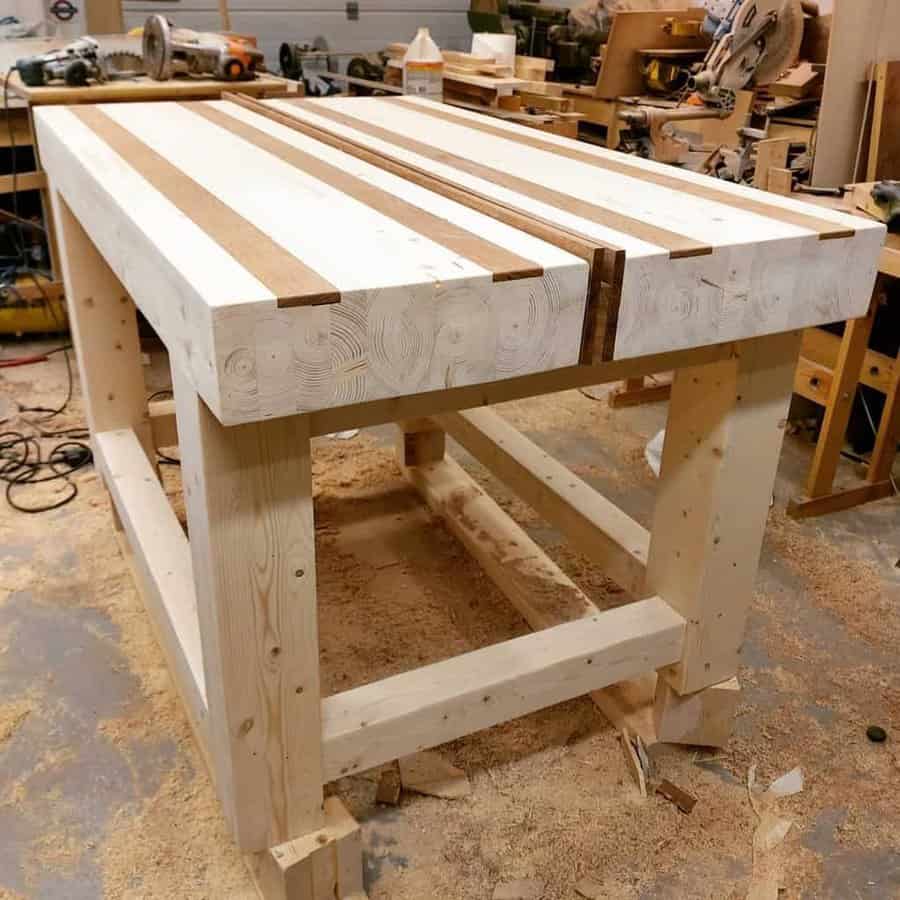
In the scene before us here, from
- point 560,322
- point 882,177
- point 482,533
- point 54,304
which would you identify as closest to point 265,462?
point 560,322

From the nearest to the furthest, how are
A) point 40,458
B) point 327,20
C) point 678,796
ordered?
1. point 678,796
2. point 40,458
3. point 327,20

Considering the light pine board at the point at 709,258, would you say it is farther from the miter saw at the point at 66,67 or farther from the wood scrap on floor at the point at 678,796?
the miter saw at the point at 66,67

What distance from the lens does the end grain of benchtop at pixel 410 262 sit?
0.77m

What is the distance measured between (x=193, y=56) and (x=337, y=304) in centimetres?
227

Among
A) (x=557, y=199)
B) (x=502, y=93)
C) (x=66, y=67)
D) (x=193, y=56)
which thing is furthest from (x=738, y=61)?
(x=66, y=67)

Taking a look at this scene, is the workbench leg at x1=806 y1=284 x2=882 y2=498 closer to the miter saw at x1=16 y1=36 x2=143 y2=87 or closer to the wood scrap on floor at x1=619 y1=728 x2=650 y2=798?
the wood scrap on floor at x1=619 y1=728 x2=650 y2=798

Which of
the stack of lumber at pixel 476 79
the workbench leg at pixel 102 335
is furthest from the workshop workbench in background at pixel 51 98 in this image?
the workbench leg at pixel 102 335

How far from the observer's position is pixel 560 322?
875mm

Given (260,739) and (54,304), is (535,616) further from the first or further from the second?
(54,304)

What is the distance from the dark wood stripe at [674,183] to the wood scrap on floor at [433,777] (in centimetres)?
92

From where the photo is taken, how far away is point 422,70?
3.02 meters

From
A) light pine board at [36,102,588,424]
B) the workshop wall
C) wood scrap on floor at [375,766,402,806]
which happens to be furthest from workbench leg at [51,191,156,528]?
the workshop wall

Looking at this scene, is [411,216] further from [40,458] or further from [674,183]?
[40,458]

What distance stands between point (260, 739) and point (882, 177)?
1.97 meters
